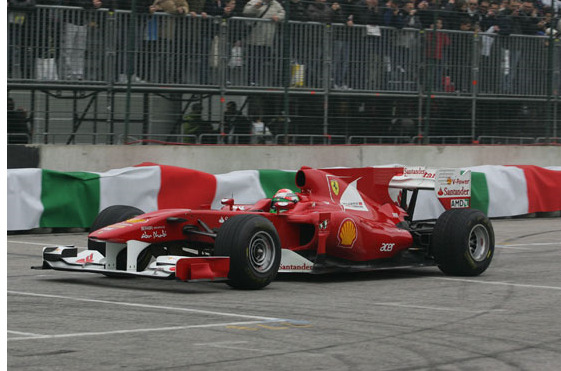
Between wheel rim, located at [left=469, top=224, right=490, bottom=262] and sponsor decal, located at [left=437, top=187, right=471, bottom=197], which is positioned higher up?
sponsor decal, located at [left=437, top=187, right=471, bottom=197]

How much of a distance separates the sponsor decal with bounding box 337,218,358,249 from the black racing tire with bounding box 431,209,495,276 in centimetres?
95

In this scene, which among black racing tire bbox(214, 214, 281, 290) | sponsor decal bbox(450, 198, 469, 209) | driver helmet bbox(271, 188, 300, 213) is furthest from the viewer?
sponsor decal bbox(450, 198, 469, 209)

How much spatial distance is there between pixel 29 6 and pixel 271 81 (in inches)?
166

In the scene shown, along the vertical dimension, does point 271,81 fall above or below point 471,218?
above

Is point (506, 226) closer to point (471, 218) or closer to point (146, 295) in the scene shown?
point (471, 218)

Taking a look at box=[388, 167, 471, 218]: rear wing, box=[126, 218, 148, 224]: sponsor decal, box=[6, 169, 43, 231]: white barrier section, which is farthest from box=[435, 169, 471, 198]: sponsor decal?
box=[6, 169, 43, 231]: white barrier section

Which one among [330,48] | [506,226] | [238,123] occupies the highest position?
[330,48]

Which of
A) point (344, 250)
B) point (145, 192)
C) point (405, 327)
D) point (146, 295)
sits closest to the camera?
point (405, 327)

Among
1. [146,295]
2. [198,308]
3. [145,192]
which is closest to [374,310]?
[198,308]

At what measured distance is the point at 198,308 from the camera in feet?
26.4

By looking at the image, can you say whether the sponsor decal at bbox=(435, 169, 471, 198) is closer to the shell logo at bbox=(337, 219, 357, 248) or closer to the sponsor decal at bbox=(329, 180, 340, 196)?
the sponsor decal at bbox=(329, 180, 340, 196)

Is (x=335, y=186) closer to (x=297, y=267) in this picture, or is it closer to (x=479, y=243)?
(x=297, y=267)

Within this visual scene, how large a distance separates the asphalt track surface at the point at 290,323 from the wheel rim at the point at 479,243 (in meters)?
0.24

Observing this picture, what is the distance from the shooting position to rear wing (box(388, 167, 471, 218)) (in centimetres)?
1131
